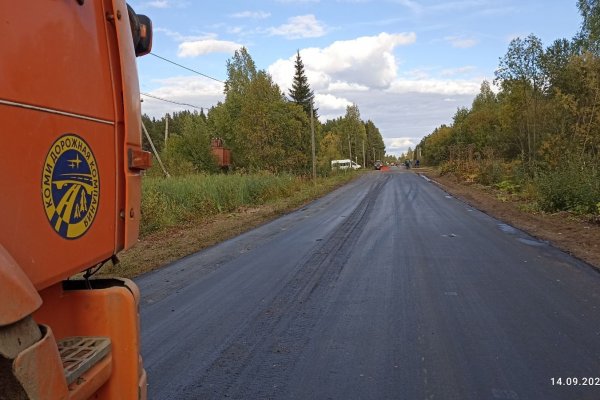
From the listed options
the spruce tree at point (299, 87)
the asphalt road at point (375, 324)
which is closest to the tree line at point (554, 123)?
the asphalt road at point (375, 324)

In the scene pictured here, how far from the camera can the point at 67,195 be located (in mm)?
2004

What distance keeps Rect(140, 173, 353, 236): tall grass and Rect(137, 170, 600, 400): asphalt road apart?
5972 mm

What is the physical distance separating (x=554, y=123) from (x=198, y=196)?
15415 millimetres

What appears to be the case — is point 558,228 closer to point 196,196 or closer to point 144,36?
point 144,36

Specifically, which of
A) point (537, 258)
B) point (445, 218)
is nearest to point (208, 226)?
point (445, 218)

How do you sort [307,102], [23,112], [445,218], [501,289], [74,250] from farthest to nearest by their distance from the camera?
1. [307,102]
2. [445,218]
3. [501,289]
4. [74,250]
5. [23,112]

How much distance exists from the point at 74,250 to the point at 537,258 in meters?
8.41

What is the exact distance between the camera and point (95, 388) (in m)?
2.10

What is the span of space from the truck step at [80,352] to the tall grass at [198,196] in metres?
12.2

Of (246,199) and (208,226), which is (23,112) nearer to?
(208,226)

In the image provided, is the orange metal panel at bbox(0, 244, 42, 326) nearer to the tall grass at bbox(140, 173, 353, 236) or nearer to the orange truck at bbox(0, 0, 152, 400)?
the orange truck at bbox(0, 0, 152, 400)

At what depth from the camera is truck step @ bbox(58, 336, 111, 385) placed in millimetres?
1976

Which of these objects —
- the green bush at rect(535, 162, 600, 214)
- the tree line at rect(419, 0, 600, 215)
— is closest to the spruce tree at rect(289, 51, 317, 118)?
the tree line at rect(419, 0, 600, 215)

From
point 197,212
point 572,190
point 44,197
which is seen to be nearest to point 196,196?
point 197,212
